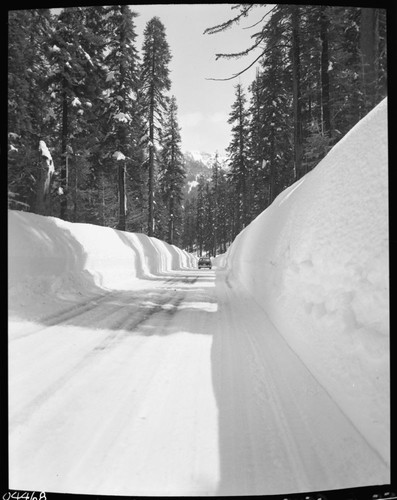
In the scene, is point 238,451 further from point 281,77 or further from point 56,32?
point 281,77

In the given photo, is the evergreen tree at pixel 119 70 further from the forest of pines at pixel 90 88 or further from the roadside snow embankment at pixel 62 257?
the roadside snow embankment at pixel 62 257

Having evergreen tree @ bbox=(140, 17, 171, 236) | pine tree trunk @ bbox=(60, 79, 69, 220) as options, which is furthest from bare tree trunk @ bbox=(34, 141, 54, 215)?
evergreen tree @ bbox=(140, 17, 171, 236)

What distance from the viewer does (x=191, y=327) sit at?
14.5ft

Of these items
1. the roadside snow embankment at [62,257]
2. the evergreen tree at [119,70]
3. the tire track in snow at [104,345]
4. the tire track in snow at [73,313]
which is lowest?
the tire track in snow at [104,345]

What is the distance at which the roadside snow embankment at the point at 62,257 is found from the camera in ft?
7.79

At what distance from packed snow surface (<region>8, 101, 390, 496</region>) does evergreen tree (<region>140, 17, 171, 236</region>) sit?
2230 mm

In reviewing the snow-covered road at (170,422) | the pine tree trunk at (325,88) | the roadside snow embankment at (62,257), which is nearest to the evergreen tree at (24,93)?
the roadside snow embankment at (62,257)

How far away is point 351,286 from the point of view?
252cm

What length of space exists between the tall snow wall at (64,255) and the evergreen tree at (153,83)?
7.31ft

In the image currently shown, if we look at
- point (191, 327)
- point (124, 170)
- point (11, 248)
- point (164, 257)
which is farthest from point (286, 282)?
point (164, 257)

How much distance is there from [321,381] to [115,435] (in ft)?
6.88

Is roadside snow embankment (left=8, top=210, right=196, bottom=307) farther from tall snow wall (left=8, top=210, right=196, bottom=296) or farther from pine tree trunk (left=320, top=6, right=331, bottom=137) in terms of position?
pine tree trunk (left=320, top=6, right=331, bottom=137)

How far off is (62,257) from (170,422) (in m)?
4.63

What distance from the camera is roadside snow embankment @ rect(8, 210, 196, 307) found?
2.37 metres
